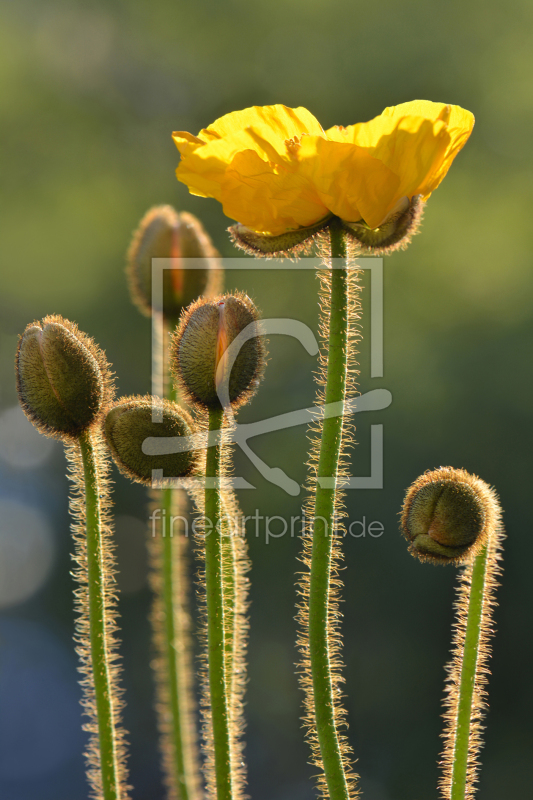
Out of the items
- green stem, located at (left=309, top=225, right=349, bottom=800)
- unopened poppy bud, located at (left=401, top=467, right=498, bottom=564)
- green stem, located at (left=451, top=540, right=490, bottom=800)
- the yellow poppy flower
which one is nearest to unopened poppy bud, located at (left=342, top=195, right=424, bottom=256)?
the yellow poppy flower

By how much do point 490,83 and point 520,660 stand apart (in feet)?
10.4

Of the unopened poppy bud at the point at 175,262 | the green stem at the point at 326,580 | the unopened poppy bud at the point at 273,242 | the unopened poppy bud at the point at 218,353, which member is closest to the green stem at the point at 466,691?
the green stem at the point at 326,580

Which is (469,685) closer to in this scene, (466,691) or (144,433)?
(466,691)

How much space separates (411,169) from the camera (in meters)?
0.68

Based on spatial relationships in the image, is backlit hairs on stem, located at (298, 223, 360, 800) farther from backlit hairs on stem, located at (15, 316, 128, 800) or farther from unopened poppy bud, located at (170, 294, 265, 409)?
backlit hairs on stem, located at (15, 316, 128, 800)

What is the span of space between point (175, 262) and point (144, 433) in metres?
0.39

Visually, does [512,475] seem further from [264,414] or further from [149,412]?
[149,412]

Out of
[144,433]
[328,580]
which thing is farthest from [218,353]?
[328,580]

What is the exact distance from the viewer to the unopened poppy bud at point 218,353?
26.7 inches

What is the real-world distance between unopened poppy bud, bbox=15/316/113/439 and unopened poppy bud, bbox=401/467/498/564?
0.33 meters

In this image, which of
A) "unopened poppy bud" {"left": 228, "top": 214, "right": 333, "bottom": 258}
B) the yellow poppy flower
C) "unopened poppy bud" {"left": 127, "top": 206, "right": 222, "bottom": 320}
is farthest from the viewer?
"unopened poppy bud" {"left": 127, "top": 206, "right": 222, "bottom": 320}

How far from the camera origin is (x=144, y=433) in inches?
28.2

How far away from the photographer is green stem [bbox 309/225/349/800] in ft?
1.83

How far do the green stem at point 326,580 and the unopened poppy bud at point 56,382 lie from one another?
250 millimetres
